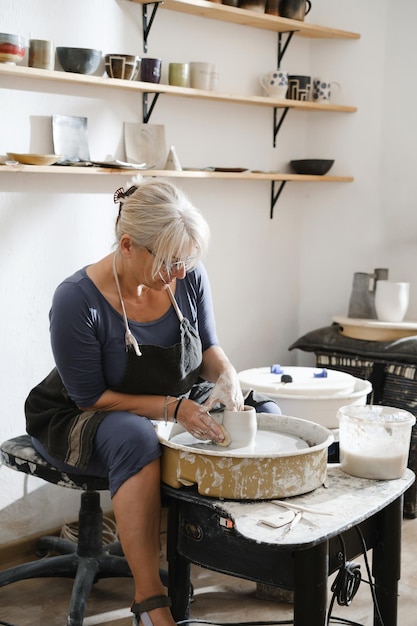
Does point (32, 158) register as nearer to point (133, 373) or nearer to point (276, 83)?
point (133, 373)

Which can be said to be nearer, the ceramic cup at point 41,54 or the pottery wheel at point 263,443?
the pottery wheel at point 263,443

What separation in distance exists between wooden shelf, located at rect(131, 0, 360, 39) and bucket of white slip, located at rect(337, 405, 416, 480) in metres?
1.77

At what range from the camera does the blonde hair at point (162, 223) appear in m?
2.16

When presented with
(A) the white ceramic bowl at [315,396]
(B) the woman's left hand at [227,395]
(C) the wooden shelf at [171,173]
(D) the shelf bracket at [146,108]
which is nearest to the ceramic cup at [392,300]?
(C) the wooden shelf at [171,173]

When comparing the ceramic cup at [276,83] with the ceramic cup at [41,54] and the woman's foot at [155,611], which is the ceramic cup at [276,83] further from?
the woman's foot at [155,611]

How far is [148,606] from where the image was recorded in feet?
6.62

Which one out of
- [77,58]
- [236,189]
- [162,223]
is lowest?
[162,223]

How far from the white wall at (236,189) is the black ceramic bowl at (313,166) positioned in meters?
0.10

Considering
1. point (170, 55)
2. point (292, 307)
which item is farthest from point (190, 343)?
point (292, 307)

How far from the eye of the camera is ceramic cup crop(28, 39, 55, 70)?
267cm

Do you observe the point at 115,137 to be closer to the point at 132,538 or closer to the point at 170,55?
the point at 170,55

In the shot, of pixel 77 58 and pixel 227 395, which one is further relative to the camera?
pixel 77 58

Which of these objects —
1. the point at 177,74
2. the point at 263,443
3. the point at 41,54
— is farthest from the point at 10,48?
the point at 263,443

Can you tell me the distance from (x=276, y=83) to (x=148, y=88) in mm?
788
